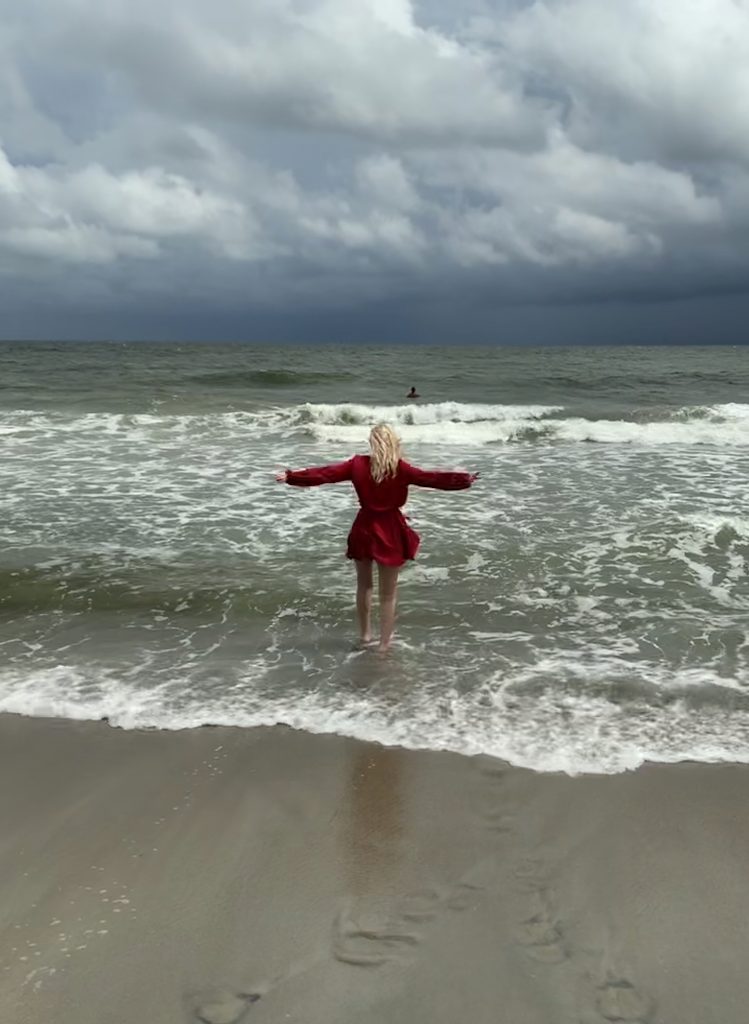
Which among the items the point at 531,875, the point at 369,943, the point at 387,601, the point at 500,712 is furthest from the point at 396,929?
the point at 387,601

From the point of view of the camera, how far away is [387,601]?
5.96 metres

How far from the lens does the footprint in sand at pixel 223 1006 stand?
2621 millimetres

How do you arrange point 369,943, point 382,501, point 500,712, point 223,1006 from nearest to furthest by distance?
point 223,1006 → point 369,943 → point 500,712 → point 382,501

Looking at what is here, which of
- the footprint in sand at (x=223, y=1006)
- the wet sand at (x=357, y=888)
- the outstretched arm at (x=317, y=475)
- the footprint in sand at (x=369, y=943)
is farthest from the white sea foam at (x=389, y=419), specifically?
the footprint in sand at (x=223, y=1006)

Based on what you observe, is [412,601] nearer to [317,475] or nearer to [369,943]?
[317,475]

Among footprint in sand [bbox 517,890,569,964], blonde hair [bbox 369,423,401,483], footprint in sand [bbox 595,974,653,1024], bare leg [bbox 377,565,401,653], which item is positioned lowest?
footprint in sand [bbox 517,890,569,964]

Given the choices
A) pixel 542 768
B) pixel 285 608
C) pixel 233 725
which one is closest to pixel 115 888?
pixel 233 725

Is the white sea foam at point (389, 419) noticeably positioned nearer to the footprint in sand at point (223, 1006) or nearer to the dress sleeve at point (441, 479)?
the dress sleeve at point (441, 479)

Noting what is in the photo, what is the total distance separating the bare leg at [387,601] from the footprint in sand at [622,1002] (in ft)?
11.0

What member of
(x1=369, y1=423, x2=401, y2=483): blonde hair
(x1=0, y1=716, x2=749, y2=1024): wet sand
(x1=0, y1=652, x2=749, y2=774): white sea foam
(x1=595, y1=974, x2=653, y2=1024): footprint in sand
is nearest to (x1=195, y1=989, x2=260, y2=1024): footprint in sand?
(x1=0, y1=716, x2=749, y2=1024): wet sand

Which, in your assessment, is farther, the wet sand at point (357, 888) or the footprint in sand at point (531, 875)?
the footprint in sand at point (531, 875)

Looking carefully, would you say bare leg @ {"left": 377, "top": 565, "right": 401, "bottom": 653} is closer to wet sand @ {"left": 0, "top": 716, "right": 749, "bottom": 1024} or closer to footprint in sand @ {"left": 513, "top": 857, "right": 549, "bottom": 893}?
wet sand @ {"left": 0, "top": 716, "right": 749, "bottom": 1024}

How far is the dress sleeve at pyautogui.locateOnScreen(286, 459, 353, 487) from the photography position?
5504mm

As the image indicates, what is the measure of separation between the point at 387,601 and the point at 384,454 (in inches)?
44.7
